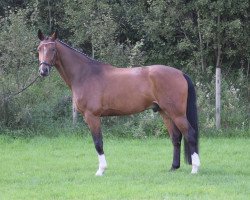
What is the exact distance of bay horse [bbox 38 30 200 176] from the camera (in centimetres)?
899

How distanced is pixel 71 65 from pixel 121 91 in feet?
3.18

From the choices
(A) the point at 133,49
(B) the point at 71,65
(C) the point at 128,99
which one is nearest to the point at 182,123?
(C) the point at 128,99

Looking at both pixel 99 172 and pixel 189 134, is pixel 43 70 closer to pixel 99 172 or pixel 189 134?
pixel 99 172

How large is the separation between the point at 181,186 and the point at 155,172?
1.36 metres

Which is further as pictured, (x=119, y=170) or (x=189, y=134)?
(x=119, y=170)

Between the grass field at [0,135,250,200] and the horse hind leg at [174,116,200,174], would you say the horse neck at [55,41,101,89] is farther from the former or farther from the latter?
the horse hind leg at [174,116,200,174]

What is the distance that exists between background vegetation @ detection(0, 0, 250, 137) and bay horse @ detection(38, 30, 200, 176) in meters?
4.15

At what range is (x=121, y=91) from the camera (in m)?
9.13

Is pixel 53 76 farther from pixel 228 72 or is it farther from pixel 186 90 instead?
pixel 186 90

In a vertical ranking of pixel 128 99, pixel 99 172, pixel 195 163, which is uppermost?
pixel 128 99

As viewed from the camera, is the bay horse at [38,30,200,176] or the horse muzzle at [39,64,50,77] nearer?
the horse muzzle at [39,64,50,77]

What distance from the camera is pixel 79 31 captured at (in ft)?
51.9

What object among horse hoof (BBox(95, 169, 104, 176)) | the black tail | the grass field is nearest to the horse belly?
the black tail

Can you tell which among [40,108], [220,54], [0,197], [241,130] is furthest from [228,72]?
[0,197]
